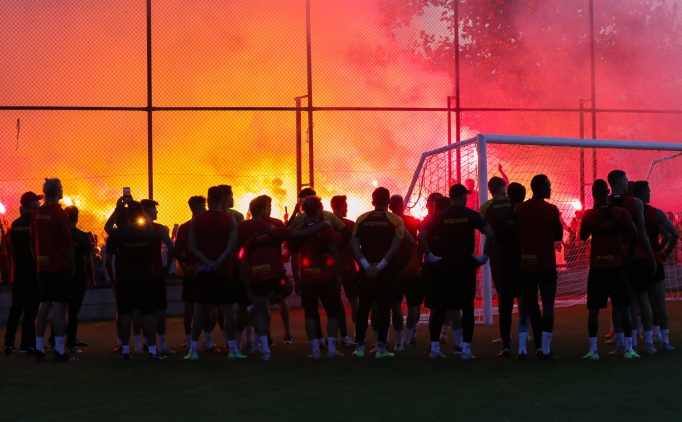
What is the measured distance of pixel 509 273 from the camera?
10.4m

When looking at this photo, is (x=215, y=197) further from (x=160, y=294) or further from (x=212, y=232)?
(x=160, y=294)

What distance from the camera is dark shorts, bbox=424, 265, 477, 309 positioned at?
10312mm

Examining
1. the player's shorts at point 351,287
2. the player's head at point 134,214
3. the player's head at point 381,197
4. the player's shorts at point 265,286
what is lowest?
the player's shorts at point 351,287

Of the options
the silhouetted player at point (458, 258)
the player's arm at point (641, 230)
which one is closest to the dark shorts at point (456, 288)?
the silhouetted player at point (458, 258)

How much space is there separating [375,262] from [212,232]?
166 cm

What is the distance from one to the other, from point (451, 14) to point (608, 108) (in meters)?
3.34

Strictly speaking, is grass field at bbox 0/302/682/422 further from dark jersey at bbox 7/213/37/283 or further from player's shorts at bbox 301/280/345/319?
dark jersey at bbox 7/213/37/283

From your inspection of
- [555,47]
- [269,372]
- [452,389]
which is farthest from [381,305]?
[555,47]

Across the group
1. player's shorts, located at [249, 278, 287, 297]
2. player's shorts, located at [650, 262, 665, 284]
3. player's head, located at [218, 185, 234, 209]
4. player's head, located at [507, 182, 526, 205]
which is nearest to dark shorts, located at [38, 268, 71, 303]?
player's head, located at [218, 185, 234, 209]

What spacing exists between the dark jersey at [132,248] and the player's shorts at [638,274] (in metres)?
4.80

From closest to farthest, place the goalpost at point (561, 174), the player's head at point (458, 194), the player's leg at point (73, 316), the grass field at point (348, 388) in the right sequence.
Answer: the grass field at point (348, 388), the player's head at point (458, 194), the player's leg at point (73, 316), the goalpost at point (561, 174)

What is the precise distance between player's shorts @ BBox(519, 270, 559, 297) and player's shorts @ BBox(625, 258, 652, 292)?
0.89 meters

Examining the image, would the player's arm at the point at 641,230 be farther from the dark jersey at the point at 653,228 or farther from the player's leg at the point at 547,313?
the player's leg at the point at 547,313

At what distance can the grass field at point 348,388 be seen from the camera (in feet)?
24.3
